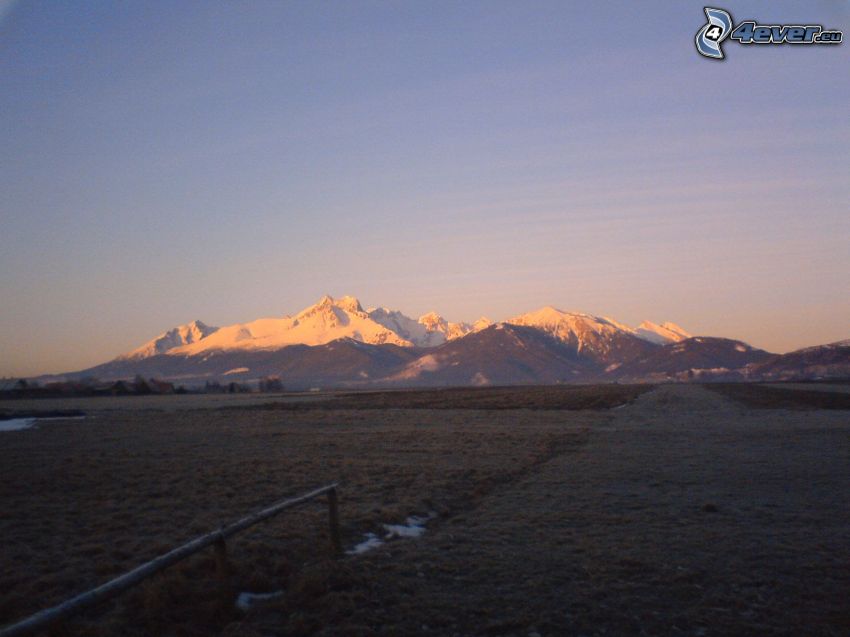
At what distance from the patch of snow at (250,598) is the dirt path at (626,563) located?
641mm

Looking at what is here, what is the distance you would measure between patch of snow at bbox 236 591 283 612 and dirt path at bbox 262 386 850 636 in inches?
25.3

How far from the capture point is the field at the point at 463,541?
24.6ft

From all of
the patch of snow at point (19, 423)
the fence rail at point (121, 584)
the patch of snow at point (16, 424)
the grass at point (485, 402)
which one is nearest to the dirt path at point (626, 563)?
the fence rail at point (121, 584)

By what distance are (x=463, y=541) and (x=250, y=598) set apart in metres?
3.74

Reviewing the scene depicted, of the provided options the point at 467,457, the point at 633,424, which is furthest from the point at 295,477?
the point at 633,424

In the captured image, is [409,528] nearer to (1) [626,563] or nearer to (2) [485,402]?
(1) [626,563]

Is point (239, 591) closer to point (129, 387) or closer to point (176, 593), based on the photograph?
point (176, 593)

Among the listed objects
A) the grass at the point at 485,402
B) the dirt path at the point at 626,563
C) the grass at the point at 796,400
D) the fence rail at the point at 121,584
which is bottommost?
the grass at the point at 796,400

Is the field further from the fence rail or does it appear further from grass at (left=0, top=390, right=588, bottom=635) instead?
the fence rail

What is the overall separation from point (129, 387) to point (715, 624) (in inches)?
5654

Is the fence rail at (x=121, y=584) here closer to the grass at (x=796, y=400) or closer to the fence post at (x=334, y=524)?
the fence post at (x=334, y=524)

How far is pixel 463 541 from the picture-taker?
1090 centimetres

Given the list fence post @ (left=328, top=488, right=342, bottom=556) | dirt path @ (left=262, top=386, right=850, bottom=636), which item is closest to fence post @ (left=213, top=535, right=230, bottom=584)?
dirt path @ (left=262, top=386, right=850, bottom=636)

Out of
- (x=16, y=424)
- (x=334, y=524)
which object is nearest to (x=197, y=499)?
(x=334, y=524)
